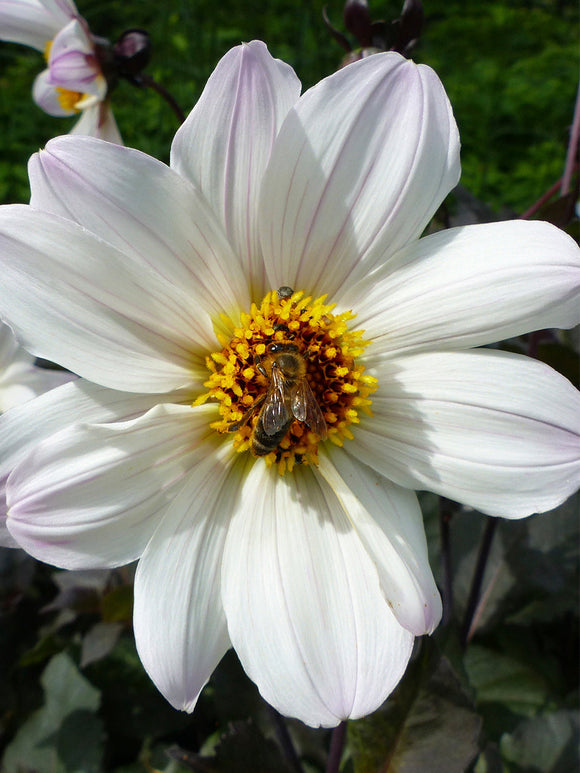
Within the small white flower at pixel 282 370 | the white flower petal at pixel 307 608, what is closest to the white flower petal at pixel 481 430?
the small white flower at pixel 282 370

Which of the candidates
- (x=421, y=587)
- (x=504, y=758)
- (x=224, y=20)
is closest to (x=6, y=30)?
(x=421, y=587)

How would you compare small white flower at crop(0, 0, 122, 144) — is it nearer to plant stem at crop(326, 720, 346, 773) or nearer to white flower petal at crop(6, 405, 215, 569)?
white flower petal at crop(6, 405, 215, 569)

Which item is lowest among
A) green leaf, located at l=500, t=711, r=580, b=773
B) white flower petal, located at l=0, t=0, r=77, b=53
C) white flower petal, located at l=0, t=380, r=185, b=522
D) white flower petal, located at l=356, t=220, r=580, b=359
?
green leaf, located at l=500, t=711, r=580, b=773

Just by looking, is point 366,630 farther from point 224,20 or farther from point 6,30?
point 224,20

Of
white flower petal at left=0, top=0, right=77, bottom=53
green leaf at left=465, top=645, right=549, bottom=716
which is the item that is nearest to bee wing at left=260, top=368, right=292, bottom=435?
white flower petal at left=0, top=0, right=77, bottom=53

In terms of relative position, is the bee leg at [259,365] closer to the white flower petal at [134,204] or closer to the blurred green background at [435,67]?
the white flower petal at [134,204]
